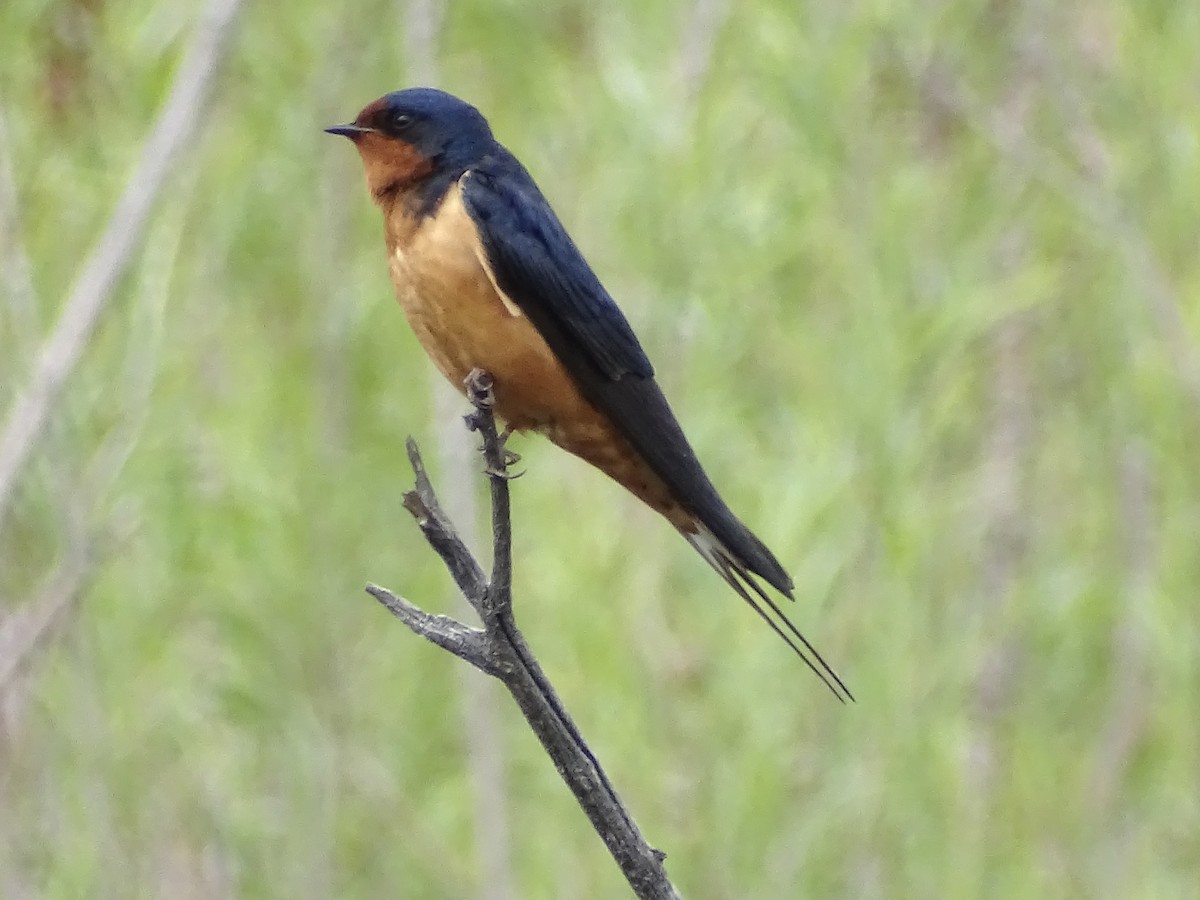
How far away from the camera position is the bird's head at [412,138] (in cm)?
177

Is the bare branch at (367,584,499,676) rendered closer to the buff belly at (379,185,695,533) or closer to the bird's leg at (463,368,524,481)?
the bird's leg at (463,368,524,481)

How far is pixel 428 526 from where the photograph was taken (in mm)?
1259

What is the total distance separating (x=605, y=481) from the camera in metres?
2.46

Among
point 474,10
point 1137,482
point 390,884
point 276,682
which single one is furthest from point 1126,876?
point 474,10

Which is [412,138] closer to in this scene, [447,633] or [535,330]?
[535,330]

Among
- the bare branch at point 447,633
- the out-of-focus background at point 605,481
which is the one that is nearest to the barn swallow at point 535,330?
the out-of-focus background at point 605,481

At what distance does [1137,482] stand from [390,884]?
151cm

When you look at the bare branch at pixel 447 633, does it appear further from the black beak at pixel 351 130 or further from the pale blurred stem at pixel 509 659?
the black beak at pixel 351 130

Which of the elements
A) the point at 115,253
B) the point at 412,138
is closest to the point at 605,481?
the point at 412,138

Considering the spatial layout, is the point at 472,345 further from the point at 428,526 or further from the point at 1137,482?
the point at 1137,482

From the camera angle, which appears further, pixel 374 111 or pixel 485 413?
pixel 374 111

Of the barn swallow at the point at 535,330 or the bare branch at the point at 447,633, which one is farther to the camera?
the barn swallow at the point at 535,330

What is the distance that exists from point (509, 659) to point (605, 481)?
1.20m

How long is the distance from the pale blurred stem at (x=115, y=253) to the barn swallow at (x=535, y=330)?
29 cm
